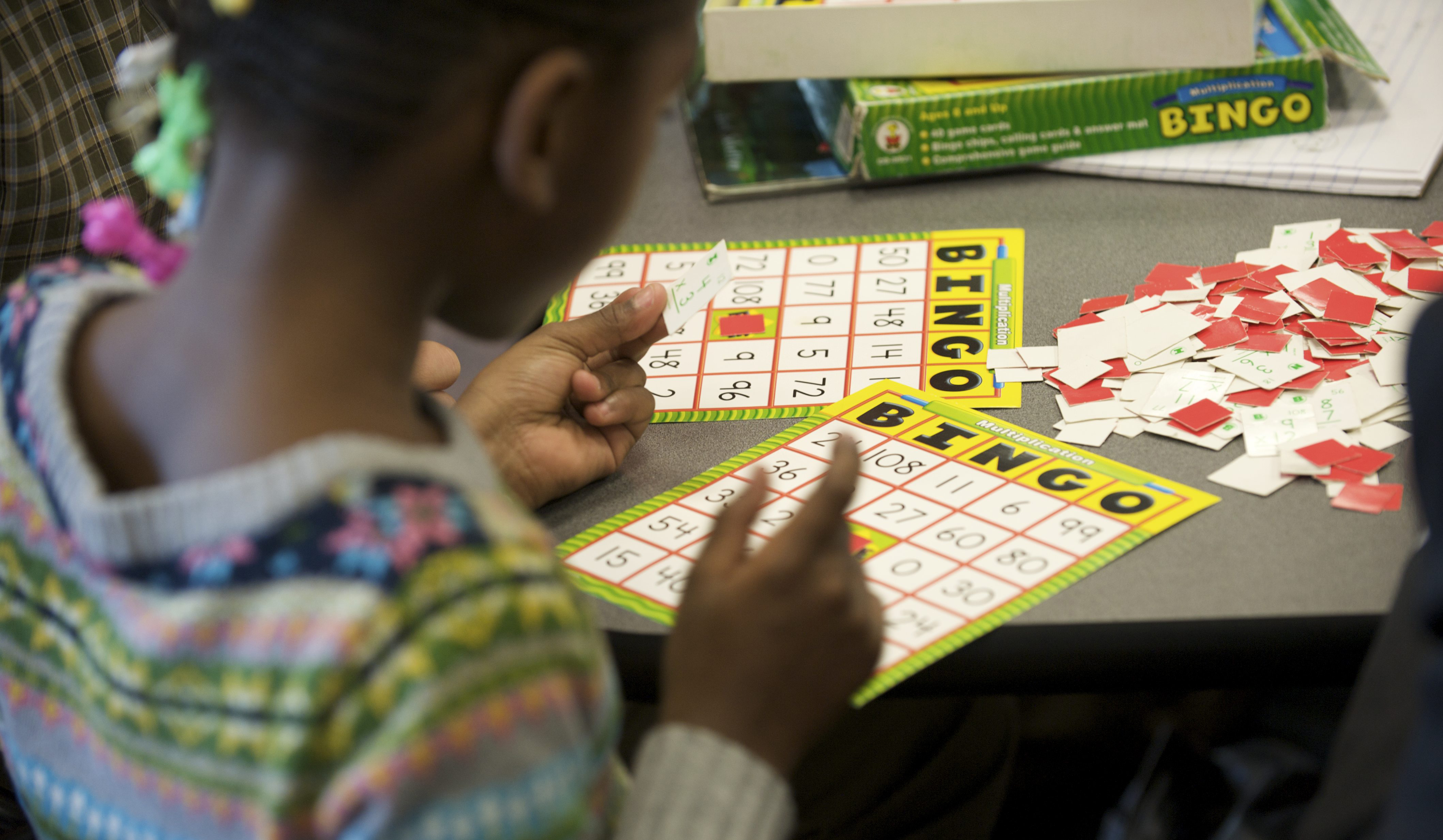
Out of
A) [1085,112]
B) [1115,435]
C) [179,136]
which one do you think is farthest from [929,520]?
[1085,112]

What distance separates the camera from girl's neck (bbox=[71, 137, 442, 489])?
473mm

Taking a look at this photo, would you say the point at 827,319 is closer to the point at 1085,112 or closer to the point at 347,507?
the point at 1085,112

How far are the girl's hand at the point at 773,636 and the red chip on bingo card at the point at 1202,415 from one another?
363mm

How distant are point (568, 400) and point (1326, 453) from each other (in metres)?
0.54

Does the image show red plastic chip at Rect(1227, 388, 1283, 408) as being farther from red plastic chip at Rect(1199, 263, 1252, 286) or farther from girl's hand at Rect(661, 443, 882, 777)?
girl's hand at Rect(661, 443, 882, 777)

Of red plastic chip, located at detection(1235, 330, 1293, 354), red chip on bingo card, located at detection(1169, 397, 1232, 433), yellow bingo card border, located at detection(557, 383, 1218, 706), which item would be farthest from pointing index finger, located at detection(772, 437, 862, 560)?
red plastic chip, located at detection(1235, 330, 1293, 354)

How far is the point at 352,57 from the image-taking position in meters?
0.46

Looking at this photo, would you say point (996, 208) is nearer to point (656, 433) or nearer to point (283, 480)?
point (656, 433)

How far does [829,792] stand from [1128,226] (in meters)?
0.60

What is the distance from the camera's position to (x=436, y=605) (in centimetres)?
44

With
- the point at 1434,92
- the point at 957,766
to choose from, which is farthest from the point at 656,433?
the point at 1434,92

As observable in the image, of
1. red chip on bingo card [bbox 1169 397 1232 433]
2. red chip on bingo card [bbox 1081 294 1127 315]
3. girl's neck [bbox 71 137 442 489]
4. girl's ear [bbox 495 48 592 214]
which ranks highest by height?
girl's ear [bbox 495 48 592 214]

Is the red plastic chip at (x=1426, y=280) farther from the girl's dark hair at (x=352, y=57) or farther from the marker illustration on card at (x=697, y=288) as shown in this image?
the girl's dark hair at (x=352, y=57)

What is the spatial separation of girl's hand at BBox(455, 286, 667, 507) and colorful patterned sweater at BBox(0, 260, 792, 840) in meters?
0.35
